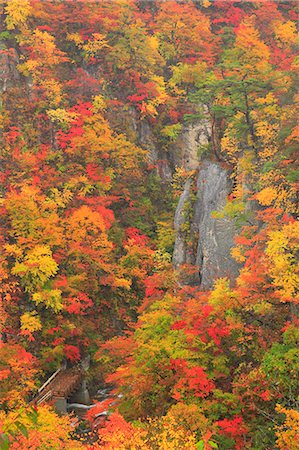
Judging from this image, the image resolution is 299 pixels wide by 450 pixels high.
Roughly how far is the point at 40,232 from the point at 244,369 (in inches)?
583

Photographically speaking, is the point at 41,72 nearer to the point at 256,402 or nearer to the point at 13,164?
the point at 13,164

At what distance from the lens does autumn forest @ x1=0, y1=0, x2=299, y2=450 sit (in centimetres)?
1499

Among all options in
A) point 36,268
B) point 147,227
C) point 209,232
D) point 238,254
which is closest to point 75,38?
point 147,227

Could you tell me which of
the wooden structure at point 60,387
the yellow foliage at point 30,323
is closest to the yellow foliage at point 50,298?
the yellow foliage at point 30,323

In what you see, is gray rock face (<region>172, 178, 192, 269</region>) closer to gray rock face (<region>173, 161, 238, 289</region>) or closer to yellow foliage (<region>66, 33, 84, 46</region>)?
gray rock face (<region>173, 161, 238, 289</region>)

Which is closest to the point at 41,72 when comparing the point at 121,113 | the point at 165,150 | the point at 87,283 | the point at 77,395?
the point at 121,113

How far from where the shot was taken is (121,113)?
37.7 m

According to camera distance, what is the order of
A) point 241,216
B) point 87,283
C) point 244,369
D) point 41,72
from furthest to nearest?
point 41,72
point 87,283
point 241,216
point 244,369

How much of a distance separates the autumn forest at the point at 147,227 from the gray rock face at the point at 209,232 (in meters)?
0.14

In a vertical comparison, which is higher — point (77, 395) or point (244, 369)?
point (244, 369)

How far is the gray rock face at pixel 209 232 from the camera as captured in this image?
1003 inches

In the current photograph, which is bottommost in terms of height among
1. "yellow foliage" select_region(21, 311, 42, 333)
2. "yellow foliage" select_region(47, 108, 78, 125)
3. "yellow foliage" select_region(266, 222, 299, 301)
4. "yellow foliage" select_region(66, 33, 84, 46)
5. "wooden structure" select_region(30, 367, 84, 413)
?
"wooden structure" select_region(30, 367, 84, 413)

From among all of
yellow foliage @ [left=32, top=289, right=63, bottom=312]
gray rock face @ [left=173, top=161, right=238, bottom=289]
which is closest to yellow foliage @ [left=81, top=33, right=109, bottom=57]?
gray rock face @ [left=173, top=161, right=238, bottom=289]

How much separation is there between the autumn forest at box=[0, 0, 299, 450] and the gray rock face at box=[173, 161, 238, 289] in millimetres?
136
